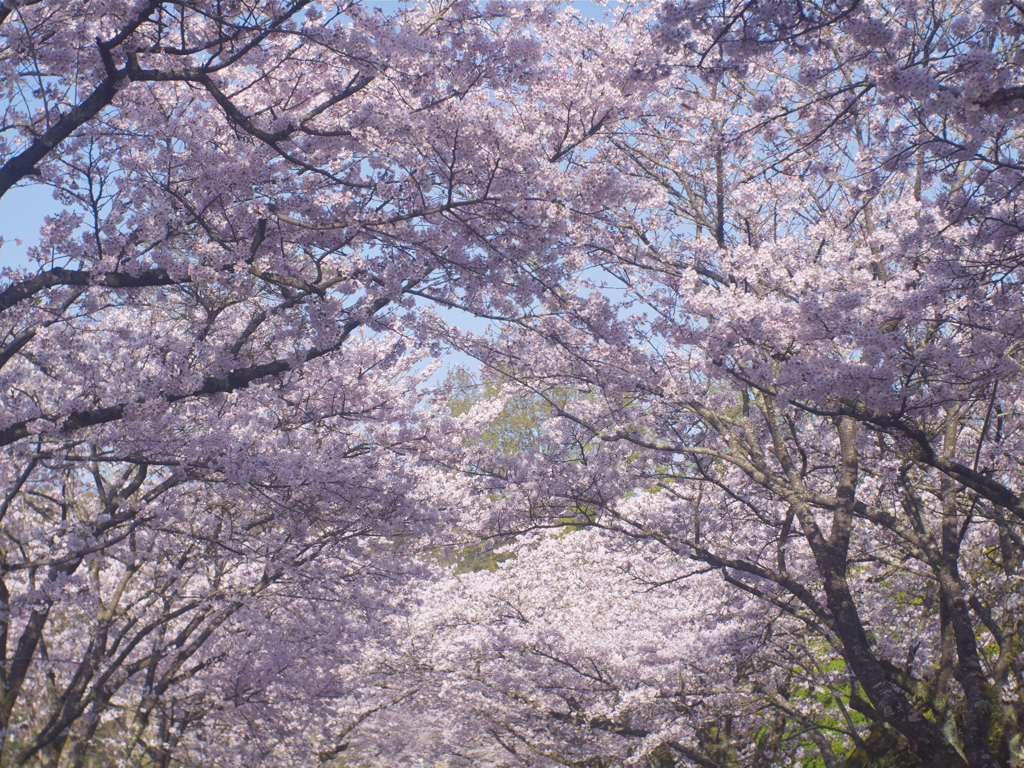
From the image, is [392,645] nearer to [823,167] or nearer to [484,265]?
[484,265]

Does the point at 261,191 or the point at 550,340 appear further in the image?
the point at 550,340

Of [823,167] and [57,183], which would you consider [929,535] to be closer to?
[823,167]

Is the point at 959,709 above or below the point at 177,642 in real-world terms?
above

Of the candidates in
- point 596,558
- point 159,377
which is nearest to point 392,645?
point 596,558

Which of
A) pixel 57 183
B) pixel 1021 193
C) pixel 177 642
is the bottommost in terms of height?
pixel 177 642

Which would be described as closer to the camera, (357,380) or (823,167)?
(823,167)

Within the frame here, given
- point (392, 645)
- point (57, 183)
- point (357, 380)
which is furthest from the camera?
point (392, 645)

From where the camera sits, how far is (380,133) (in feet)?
20.7

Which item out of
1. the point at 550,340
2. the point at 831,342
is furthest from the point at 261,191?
the point at 831,342

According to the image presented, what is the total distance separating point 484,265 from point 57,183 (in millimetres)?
3719

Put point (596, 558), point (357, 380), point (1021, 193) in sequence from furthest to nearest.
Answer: point (596, 558) → point (357, 380) → point (1021, 193)

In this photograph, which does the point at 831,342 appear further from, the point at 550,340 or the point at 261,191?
the point at 261,191

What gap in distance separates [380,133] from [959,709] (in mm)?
8516

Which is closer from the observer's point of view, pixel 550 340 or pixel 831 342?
pixel 831 342
